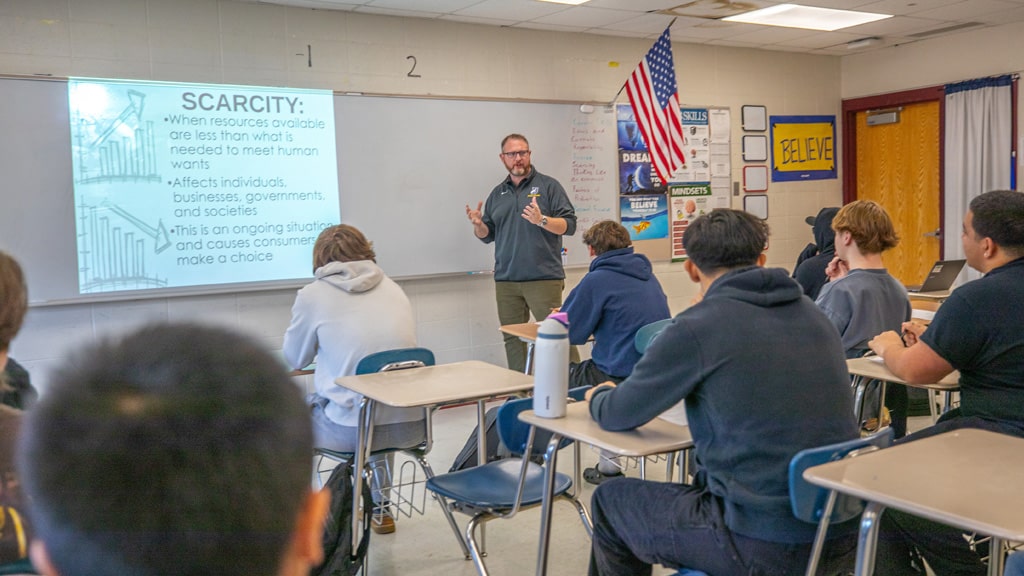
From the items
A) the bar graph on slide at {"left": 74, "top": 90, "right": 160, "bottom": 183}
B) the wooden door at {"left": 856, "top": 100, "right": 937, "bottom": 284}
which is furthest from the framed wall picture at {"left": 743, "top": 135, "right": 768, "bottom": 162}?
the bar graph on slide at {"left": 74, "top": 90, "right": 160, "bottom": 183}

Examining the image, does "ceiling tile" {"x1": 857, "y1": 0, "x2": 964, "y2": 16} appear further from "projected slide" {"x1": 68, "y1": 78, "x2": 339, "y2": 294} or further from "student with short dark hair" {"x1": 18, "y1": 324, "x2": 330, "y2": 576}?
"student with short dark hair" {"x1": 18, "y1": 324, "x2": 330, "y2": 576}

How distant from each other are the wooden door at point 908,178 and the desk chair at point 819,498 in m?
5.84

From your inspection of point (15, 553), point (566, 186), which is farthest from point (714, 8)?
point (15, 553)

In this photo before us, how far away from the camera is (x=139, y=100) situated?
462 cm

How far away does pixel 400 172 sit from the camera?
5.46 m

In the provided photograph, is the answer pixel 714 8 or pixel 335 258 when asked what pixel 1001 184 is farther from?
pixel 335 258

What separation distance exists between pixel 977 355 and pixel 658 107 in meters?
3.93

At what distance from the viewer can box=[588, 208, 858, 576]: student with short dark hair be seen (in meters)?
1.93

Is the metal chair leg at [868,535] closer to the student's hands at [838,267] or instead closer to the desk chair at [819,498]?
the desk chair at [819,498]

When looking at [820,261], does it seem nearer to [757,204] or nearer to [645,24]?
[645,24]

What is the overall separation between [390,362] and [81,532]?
259 centimetres

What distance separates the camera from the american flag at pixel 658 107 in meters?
5.96

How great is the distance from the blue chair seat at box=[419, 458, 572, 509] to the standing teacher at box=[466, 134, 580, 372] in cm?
256

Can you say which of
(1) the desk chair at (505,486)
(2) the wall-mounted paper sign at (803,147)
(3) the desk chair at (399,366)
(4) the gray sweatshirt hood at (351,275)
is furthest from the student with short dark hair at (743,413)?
(2) the wall-mounted paper sign at (803,147)
